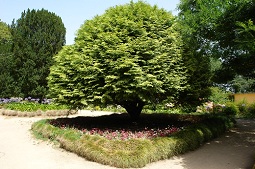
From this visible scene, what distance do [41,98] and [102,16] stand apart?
51.8 ft

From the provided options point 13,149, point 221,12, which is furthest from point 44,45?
point 221,12

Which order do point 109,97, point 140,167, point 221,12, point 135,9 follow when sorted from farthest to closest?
1. point 135,9
2. point 109,97
3. point 221,12
4. point 140,167

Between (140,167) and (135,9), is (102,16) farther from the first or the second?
(140,167)

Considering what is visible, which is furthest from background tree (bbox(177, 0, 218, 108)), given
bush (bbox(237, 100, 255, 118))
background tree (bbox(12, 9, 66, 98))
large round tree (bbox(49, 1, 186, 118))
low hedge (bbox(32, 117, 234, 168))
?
background tree (bbox(12, 9, 66, 98))

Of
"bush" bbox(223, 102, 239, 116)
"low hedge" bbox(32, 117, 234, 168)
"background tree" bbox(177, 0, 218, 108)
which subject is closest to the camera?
"low hedge" bbox(32, 117, 234, 168)

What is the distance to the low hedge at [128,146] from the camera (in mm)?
7898

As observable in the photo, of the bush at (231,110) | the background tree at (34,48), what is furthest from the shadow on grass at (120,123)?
the background tree at (34,48)

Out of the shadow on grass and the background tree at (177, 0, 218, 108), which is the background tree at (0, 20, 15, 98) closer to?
the shadow on grass

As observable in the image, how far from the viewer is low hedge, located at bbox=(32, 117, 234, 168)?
25.9 ft

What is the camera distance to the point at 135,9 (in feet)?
39.7

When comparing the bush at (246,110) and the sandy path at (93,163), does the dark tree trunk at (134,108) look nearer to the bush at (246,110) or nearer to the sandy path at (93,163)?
the sandy path at (93,163)

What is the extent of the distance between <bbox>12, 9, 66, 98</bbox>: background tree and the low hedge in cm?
1481

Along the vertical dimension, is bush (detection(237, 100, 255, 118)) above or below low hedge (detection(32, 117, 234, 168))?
above

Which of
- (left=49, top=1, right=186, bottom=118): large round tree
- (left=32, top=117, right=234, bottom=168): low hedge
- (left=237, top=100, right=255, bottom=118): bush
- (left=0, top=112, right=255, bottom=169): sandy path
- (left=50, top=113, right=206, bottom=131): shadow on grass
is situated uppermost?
(left=49, top=1, right=186, bottom=118): large round tree
